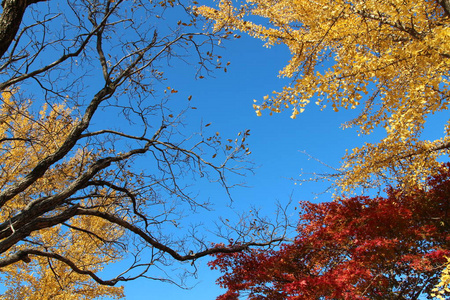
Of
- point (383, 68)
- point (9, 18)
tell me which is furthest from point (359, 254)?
point (9, 18)

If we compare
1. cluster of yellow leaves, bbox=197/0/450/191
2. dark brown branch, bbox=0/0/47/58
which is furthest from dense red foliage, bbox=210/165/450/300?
dark brown branch, bbox=0/0/47/58

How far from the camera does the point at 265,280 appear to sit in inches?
223

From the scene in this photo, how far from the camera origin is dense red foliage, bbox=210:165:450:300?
180 inches

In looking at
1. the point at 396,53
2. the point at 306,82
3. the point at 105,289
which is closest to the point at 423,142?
the point at 396,53

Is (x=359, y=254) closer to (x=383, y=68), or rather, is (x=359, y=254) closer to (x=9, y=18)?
(x=383, y=68)

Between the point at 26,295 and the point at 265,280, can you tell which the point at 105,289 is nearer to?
the point at 26,295

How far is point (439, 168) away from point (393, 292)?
2.35 meters

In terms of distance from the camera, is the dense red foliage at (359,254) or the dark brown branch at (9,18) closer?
the dark brown branch at (9,18)

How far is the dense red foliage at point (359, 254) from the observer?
15.0 ft

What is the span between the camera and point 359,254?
482cm

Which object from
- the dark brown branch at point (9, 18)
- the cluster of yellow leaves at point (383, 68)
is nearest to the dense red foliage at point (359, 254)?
the cluster of yellow leaves at point (383, 68)

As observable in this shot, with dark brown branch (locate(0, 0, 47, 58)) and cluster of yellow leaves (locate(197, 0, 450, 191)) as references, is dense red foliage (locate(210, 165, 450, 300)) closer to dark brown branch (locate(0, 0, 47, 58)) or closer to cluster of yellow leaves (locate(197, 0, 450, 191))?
cluster of yellow leaves (locate(197, 0, 450, 191))

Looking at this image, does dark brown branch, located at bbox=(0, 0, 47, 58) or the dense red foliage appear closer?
dark brown branch, located at bbox=(0, 0, 47, 58)

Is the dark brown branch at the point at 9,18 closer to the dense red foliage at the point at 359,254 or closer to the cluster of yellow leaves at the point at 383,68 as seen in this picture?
the cluster of yellow leaves at the point at 383,68
